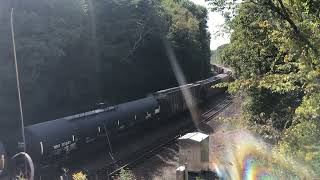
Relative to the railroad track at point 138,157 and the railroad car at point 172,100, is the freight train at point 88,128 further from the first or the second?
the railroad track at point 138,157

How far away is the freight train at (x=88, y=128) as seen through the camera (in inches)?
740

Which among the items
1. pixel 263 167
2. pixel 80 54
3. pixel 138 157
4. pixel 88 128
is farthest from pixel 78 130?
pixel 80 54

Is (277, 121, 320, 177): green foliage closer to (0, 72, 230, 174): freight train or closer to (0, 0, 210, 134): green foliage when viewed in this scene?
(0, 72, 230, 174): freight train

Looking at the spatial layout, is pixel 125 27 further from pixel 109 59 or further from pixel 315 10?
pixel 315 10

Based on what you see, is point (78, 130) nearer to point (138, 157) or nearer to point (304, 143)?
point (138, 157)

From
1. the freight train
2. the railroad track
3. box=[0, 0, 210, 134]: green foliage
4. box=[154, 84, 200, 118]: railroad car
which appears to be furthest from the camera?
box=[154, 84, 200, 118]: railroad car

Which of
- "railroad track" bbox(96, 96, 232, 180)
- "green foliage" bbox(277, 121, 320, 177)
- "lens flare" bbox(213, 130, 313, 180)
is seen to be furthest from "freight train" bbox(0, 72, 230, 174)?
"green foliage" bbox(277, 121, 320, 177)

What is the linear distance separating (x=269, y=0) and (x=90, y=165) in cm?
1688

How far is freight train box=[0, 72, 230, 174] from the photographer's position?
18.8 meters

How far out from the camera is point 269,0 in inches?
281

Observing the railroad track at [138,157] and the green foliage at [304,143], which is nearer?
the green foliage at [304,143]

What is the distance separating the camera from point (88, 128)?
22.1m

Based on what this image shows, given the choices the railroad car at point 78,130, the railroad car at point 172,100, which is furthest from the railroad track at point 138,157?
the railroad car at point 172,100

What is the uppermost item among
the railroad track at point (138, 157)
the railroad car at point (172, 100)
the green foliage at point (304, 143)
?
the green foliage at point (304, 143)
